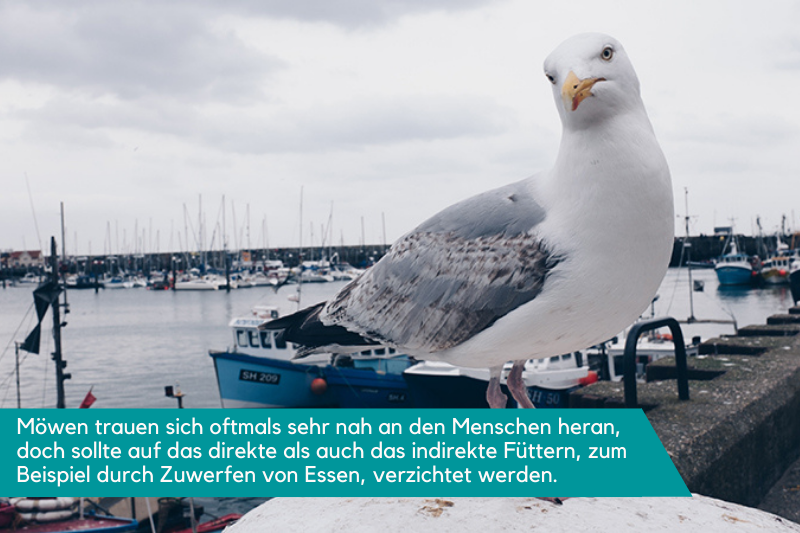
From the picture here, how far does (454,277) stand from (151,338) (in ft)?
216

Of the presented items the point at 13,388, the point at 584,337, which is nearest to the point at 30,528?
the point at 584,337

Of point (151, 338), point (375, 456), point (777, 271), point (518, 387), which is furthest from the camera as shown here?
point (777, 271)

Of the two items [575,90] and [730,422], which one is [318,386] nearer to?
[730,422]

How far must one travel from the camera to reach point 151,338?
64250 mm

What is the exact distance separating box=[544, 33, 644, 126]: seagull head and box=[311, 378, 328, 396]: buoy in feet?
94.1

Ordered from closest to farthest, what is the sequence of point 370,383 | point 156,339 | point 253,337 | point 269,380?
point 370,383, point 253,337, point 269,380, point 156,339

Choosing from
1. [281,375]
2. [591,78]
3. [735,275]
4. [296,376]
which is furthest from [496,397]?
[735,275]

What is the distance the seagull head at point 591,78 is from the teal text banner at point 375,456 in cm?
136

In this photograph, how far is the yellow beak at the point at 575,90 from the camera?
2492mm

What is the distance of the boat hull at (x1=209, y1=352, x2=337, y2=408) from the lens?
31.1 m

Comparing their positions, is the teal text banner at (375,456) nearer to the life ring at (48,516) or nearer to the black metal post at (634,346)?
the black metal post at (634,346)

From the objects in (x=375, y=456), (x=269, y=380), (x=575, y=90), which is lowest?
(x=269, y=380)

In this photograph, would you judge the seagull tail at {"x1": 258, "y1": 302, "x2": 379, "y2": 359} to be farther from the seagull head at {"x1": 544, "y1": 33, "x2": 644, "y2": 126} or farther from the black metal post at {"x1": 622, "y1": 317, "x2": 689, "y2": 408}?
the black metal post at {"x1": 622, "y1": 317, "x2": 689, "y2": 408}

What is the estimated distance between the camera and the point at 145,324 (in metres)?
76.5
